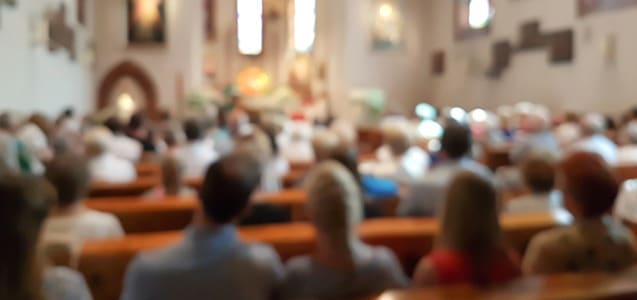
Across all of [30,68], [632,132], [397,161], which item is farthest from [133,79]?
[397,161]

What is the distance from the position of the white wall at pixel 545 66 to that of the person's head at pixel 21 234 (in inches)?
418

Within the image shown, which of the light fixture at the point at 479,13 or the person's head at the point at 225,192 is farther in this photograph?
the light fixture at the point at 479,13

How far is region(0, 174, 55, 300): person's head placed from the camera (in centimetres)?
190

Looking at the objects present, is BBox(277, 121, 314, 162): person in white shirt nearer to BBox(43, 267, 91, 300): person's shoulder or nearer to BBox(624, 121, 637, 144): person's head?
BBox(624, 121, 637, 144): person's head

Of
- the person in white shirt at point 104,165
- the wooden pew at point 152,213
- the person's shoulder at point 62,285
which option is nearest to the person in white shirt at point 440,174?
the wooden pew at point 152,213

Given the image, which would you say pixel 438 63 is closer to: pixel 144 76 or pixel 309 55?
pixel 309 55

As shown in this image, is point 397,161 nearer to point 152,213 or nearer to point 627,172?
point 627,172

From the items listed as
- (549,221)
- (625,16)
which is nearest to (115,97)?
(625,16)

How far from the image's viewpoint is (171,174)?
16.1ft

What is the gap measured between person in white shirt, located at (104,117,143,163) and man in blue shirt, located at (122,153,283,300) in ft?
18.0

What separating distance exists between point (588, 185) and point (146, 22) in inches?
642

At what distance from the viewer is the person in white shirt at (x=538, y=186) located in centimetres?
428

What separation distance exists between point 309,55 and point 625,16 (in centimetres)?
1168

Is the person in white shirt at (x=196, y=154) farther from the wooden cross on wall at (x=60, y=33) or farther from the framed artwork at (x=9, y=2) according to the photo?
the wooden cross on wall at (x=60, y=33)
